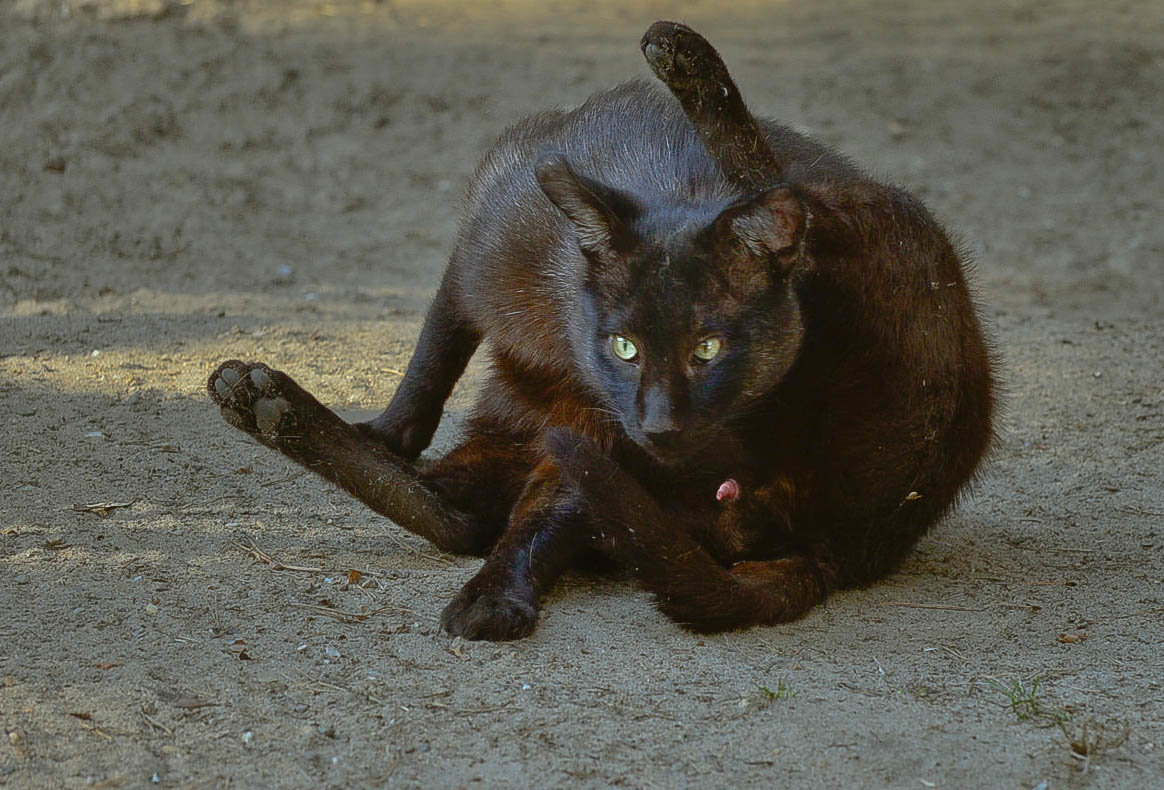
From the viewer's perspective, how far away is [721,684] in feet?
9.83

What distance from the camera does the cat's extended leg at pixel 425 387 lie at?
431 centimetres

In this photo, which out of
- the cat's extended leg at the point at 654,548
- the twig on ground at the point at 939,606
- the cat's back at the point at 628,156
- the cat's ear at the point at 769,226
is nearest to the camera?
the cat's ear at the point at 769,226

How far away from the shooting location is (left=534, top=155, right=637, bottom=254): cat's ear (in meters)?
3.28

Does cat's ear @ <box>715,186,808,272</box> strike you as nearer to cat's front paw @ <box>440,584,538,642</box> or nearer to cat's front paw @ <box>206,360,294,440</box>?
cat's front paw @ <box>440,584,538,642</box>

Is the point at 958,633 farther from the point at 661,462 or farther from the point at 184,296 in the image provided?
the point at 184,296

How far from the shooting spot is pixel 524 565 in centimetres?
348

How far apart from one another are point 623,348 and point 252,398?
0.99m

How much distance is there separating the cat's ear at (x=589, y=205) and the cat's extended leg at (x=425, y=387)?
1004 millimetres

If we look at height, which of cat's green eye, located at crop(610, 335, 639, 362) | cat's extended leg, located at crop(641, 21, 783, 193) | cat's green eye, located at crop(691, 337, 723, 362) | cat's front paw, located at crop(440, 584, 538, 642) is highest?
cat's extended leg, located at crop(641, 21, 783, 193)

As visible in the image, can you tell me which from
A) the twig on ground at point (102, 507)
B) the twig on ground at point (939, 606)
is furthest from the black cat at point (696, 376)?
the twig on ground at point (102, 507)

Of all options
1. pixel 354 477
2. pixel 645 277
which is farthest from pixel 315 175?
pixel 645 277

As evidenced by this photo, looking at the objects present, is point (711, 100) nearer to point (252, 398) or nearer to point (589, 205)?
point (589, 205)

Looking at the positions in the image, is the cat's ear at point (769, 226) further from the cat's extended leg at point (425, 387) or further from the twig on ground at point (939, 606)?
the cat's extended leg at point (425, 387)

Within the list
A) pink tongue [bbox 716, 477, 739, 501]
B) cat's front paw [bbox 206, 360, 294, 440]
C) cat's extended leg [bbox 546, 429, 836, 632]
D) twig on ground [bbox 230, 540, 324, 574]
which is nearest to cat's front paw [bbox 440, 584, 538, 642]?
cat's extended leg [bbox 546, 429, 836, 632]
